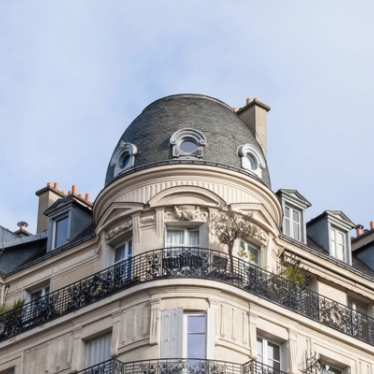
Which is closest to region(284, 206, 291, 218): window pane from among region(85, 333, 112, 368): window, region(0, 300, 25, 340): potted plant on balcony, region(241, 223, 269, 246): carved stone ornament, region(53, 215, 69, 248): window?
region(241, 223, 269, 246): carved stone ornament

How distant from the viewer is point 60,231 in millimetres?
35250

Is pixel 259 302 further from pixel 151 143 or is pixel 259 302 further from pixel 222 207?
pixel 151 143

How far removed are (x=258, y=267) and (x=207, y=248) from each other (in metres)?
1.23

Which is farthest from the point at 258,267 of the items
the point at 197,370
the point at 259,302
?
the point at 197,370

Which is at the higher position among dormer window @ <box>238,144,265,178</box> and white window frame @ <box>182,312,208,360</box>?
dormer window @ <box>238,144,265,178</box>

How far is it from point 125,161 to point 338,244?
595 cm

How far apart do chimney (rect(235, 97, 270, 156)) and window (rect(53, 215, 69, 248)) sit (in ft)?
15.8

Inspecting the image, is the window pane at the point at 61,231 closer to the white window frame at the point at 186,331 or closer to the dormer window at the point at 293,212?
the dormer window at the point at 293,212

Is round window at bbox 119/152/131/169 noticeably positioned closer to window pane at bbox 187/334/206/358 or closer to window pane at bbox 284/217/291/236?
window pane at bbox 284/217/291/236

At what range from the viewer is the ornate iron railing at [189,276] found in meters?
30.0

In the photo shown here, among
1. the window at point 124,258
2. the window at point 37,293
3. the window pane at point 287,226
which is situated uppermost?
the window pane at point 287,226

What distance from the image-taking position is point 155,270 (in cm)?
3006

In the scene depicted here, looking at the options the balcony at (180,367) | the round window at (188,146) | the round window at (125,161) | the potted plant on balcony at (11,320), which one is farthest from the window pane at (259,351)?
the potted plant on balcony at (11,320)

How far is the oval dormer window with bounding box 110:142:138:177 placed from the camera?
32375 mm
